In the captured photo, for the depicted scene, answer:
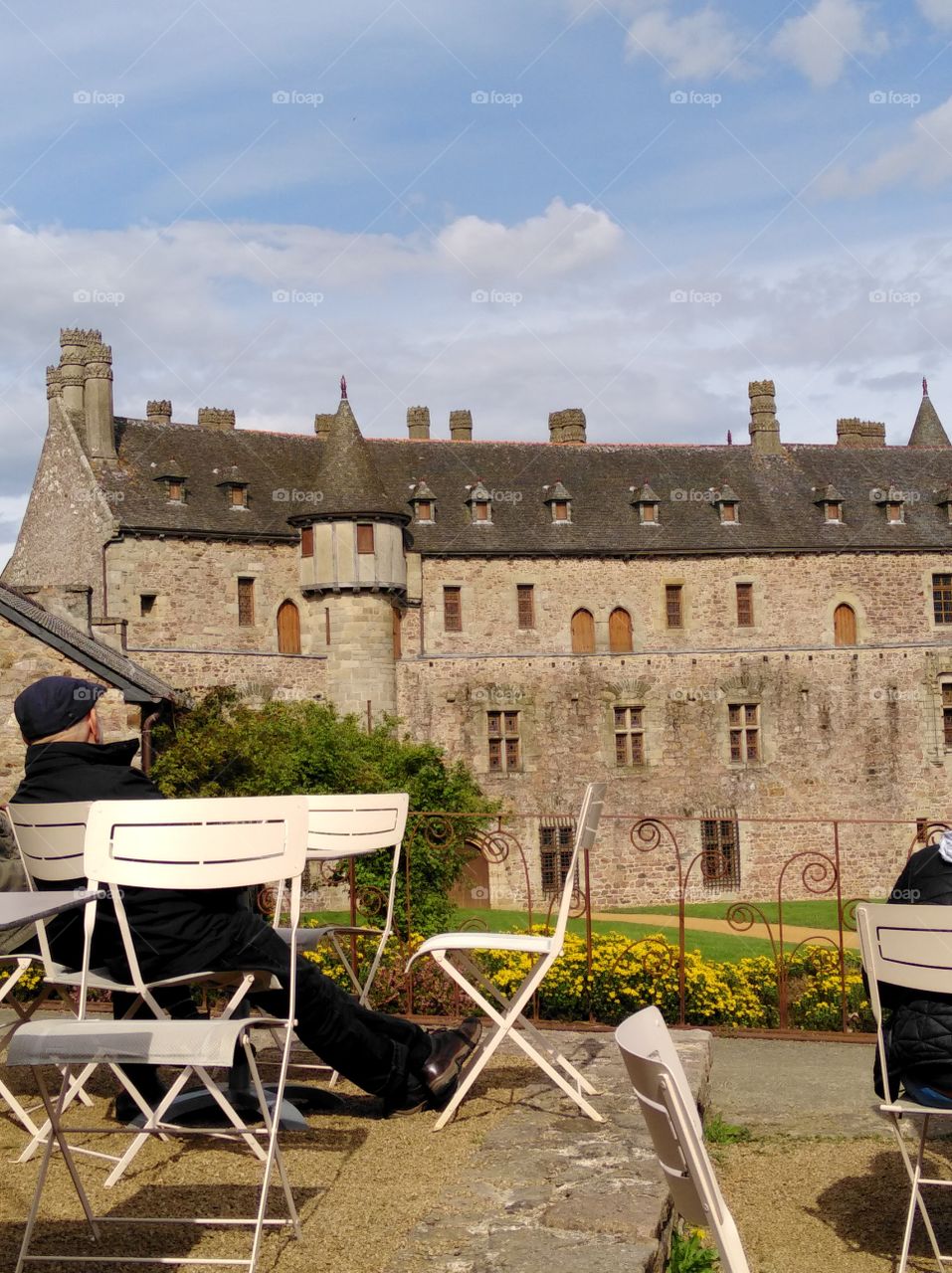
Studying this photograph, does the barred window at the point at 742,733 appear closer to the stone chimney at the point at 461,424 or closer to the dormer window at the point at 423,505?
the dormer window at the point at 423,505

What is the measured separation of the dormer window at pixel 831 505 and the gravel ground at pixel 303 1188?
39311mm

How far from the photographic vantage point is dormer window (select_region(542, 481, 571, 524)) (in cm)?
4225

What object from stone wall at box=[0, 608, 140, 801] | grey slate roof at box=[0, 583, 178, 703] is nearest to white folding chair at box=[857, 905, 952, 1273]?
stone wall at box=[0, 608, 140, 801]

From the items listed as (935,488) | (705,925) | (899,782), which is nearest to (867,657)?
(899,782)

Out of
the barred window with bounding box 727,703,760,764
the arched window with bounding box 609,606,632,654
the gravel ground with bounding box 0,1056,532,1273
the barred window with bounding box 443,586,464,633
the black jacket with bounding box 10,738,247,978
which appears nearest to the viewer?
the gravel ground with bounding box 0,1056,532,1273

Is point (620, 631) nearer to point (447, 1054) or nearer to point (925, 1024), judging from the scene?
point (447, 1054)

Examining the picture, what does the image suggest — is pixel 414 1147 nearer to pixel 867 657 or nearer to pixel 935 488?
pixel 867 657

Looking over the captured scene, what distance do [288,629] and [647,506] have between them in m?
11.1

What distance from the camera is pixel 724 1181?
527cm

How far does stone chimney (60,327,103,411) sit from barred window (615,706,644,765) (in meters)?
16.8

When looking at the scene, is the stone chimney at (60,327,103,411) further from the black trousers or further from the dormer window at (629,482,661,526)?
the black trousers

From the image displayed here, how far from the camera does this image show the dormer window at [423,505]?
4153 centimetres

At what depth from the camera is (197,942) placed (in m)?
4.46

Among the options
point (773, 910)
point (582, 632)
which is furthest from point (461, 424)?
point (773, 910)
